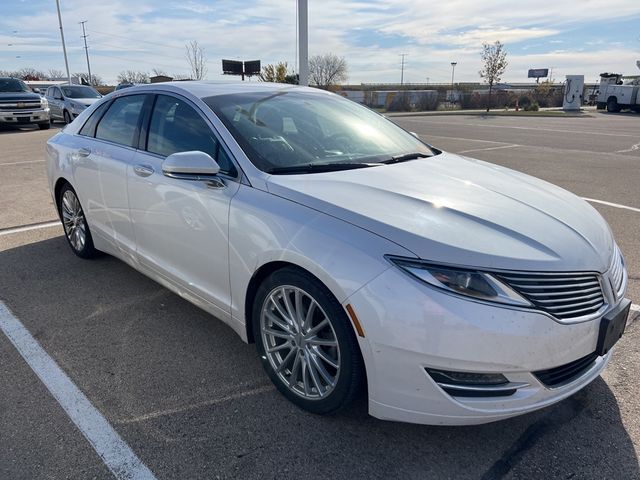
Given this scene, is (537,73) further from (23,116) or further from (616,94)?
(23,116)

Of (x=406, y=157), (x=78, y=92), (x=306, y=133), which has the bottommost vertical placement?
(x=406, y=157)

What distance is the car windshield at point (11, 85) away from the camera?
18.8 m

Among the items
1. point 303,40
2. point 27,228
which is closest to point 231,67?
point 303,40

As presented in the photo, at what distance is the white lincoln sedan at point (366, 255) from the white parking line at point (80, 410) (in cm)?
83

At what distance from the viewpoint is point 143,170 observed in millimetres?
3490

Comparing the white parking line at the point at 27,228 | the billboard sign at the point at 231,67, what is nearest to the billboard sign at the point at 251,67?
the billboard sign at the point at 231,67

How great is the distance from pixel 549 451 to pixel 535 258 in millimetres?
953

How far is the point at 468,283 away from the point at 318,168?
48.3 inches

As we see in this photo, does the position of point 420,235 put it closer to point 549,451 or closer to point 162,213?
point 549,451

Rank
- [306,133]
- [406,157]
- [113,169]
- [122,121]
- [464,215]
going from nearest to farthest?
[464,215] < [306,133] < [406,157] < [113,169] < [122,121]

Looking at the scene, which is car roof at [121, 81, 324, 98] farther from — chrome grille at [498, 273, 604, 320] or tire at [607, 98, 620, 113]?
tire at [607, 98, 620, 113]

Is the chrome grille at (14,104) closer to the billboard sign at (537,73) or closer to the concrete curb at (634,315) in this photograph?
the concrete curb at (634,315)

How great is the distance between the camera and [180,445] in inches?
95.3

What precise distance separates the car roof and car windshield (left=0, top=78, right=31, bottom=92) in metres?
18.4
